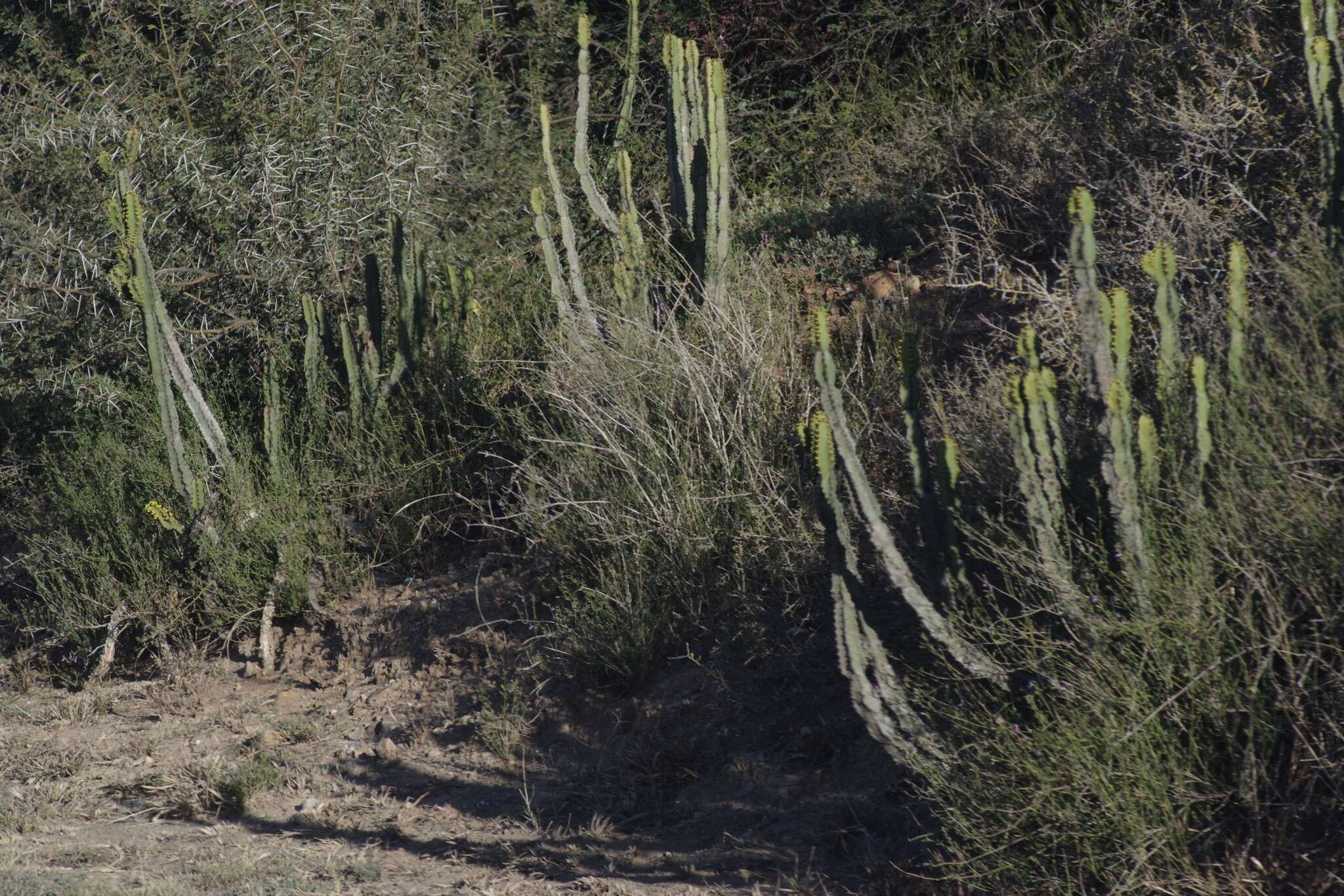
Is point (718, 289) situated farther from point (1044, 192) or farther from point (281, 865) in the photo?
point (281, 865)

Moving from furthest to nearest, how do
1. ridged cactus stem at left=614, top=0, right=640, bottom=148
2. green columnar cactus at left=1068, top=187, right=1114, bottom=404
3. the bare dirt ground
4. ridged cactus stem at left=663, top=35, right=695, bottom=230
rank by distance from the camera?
1. ridged cactus stem at left=614, top=0, right=640, bottom=148
2. ridged cactus stem at left=663, top=35, right=695, bottom=230
3. the bare dirt ground
4. green columnar cactus at left=1068, top=187, right=1114, bottom=404

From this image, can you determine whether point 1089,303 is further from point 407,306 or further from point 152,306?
point 152,306

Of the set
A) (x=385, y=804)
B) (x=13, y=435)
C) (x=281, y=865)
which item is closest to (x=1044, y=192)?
(x=385, y=804)

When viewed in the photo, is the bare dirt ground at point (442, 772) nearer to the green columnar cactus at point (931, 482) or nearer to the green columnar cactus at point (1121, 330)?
the green columnar cactus at point (931, 482)

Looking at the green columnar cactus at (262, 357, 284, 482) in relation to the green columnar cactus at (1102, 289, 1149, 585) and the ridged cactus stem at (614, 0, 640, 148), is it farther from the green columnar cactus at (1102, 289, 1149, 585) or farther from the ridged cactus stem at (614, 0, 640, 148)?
the green columnar cactus at (1102, 289, 1149, 585)

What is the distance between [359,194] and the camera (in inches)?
269

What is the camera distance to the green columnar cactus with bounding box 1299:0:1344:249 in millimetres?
4051

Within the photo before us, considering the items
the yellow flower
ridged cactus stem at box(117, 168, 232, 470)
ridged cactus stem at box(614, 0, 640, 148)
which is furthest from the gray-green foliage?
ridged cactus stem at box(614, 0, 640, 148)

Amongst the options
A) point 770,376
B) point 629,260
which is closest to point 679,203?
point 629,260

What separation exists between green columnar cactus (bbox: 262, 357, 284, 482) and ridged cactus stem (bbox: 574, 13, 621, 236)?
1.81m

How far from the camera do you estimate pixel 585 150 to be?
6.42 meters

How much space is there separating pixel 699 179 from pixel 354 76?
2.38 metres

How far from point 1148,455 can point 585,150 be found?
3808 millimetres

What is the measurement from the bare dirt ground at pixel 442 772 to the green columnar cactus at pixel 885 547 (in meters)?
0.55
